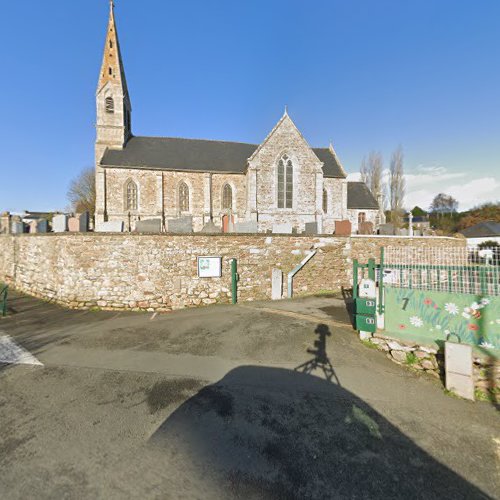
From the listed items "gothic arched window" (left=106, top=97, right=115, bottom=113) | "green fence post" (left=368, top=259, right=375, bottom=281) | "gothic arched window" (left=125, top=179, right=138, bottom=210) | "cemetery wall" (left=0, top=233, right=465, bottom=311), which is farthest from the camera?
"gothic arched window" (left=106, top=97, right=115, bottom=113)

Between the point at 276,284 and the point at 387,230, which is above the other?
the point at 387,230

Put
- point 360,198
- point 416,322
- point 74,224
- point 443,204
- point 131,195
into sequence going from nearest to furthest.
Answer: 1. point 416,322
2. point 74,224
3. point 131,195
4. point 360,198
5. point 443,204

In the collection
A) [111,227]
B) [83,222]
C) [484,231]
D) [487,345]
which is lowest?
[487,345]

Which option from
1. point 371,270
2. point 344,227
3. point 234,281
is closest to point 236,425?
point 371,270

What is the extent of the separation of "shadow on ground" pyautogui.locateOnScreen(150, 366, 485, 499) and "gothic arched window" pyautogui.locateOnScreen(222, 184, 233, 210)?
73.3ft

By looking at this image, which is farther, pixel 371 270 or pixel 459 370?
pixel 371 270

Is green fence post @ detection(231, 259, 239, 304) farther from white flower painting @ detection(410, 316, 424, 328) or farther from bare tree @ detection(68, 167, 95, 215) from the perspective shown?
bare tree @ detection(68, 167, 95, 215)

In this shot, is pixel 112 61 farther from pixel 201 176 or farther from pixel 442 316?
pixel 442 316

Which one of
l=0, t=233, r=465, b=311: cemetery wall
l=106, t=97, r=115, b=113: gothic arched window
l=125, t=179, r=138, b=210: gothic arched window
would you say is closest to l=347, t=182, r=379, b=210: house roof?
l=0, t=233, r=465, b=311: cemetery wall

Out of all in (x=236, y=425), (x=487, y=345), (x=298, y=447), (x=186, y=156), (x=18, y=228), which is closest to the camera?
(x=298, y=447)

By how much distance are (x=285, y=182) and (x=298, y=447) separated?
71.8ft

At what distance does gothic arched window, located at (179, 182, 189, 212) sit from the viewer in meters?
24.4

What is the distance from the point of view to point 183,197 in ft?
80.4

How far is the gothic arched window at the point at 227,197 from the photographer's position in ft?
83.0
